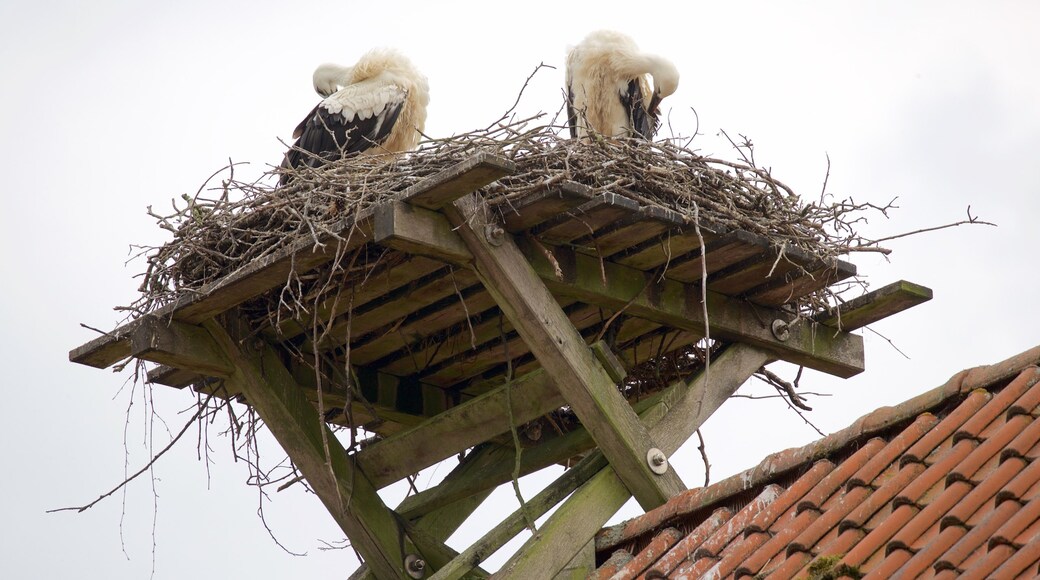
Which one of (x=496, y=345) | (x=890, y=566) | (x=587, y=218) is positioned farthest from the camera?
(x=496, y=345)

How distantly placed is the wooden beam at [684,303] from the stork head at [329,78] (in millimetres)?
4525

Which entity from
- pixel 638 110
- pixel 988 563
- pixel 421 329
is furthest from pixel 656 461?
pixel 638 110

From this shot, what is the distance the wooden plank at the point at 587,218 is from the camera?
5.59 metres

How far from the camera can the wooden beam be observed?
591cm

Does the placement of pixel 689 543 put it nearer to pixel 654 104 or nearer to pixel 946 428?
pixel 946 428

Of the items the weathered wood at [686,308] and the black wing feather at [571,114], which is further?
the black wing feather at [571,114]

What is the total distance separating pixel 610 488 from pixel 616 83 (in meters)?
4.63

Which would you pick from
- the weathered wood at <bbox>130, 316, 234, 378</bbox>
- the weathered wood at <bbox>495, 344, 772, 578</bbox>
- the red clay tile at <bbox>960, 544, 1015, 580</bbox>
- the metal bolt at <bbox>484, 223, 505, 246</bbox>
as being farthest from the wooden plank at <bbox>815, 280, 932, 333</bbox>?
the red clay tile at <bbox>960, 544, 1015, 580</bbox>

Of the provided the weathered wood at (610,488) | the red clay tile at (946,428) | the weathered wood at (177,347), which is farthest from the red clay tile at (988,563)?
the weathered wood at (177,347)

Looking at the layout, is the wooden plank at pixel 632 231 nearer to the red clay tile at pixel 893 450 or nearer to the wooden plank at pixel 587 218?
the wooden plank at pixel 587 218

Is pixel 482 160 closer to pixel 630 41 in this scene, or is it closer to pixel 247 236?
pixel 247 236

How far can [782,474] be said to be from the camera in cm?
535

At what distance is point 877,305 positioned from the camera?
662 centimetres

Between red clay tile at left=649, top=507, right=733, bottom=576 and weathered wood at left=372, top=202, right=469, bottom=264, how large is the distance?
1.35 metres
